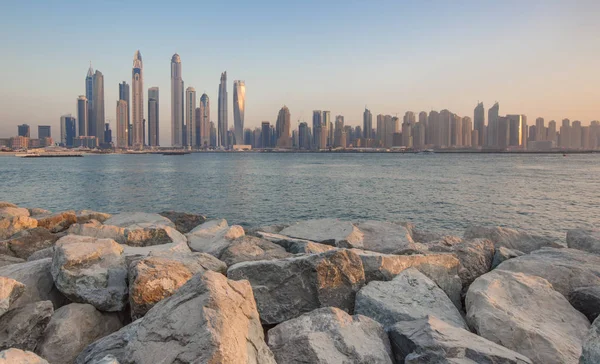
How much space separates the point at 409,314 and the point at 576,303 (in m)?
2.18

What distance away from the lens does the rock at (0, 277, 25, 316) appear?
432 centimetres

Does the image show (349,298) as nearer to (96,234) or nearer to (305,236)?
(305,236)

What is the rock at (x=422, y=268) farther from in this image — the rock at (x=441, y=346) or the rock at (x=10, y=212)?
the rock at (x=10, y=212)

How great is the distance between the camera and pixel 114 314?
486 cm

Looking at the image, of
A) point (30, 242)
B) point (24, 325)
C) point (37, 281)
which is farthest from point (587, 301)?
point (30, 242)

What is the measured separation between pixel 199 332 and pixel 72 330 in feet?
7.36

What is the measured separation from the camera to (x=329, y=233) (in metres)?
8.75

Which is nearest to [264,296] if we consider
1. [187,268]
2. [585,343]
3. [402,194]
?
[187,268]

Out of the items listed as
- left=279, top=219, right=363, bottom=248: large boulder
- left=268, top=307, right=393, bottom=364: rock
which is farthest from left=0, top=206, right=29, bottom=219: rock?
left=268, top=307, right=393, bottom=364: rock

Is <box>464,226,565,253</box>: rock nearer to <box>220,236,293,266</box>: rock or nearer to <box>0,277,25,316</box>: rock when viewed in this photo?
<box>220,236,293,266</box>: rock

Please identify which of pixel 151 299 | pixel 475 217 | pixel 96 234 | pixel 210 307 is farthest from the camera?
pixel 475 217

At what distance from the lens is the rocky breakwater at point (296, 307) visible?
10.6 feet

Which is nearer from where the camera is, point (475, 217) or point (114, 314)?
point (114, 314)

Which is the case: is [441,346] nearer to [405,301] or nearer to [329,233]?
[405,301]
